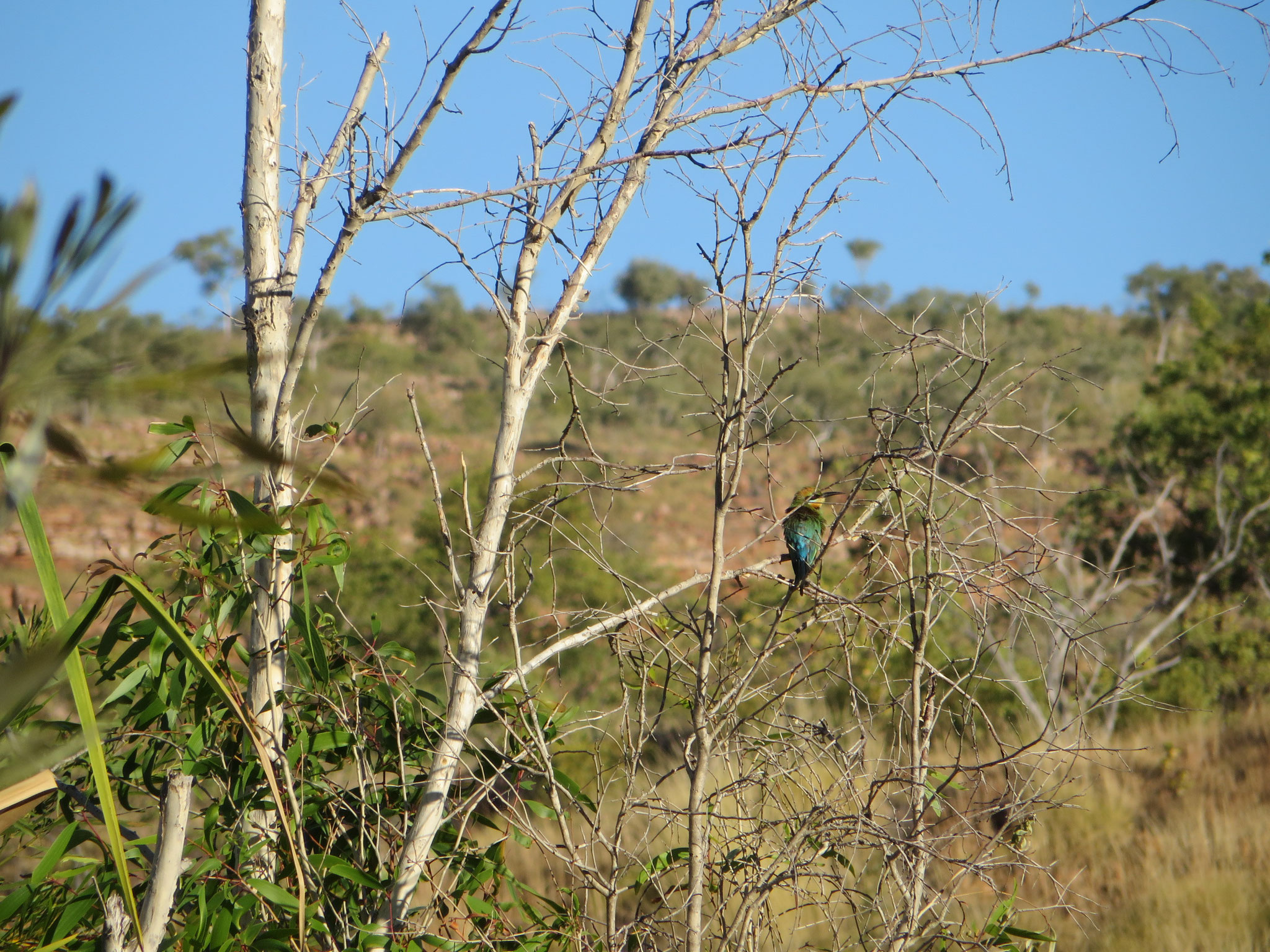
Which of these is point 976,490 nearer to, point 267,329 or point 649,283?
point 267,329

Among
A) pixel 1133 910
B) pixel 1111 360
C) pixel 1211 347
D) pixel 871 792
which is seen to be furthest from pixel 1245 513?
pixel 1111 360

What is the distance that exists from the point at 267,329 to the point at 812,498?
1.32 meters

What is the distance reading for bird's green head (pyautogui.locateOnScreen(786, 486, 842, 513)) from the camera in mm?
1877

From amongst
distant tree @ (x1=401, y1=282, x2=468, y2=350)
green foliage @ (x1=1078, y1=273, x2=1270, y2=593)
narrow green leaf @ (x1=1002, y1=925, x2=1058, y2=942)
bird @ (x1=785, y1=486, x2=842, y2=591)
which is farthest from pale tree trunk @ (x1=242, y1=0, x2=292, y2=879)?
distant tree @ (x1=401, y1=282, x2=468, y2=350)

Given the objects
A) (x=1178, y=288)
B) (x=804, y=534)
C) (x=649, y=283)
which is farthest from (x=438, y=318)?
(x=804, y=534)

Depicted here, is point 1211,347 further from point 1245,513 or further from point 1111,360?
point 1111,360

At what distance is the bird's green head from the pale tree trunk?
41.5 inches

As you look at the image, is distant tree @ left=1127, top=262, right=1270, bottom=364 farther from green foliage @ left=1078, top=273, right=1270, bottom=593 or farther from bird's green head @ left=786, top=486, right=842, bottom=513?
bird's green head @ left=786, top=486, right=842, bottom=513

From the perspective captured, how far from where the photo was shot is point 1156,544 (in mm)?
8758

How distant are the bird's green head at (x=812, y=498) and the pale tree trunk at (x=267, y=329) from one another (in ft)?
3.46

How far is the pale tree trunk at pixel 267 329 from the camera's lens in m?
2.02

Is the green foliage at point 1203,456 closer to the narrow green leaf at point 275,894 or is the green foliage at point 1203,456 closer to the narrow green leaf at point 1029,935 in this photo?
the narrow green leaf at point 1029,935

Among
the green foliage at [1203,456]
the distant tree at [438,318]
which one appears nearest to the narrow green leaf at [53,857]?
the green foliage at [1203,456]

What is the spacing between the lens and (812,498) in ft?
5.11
